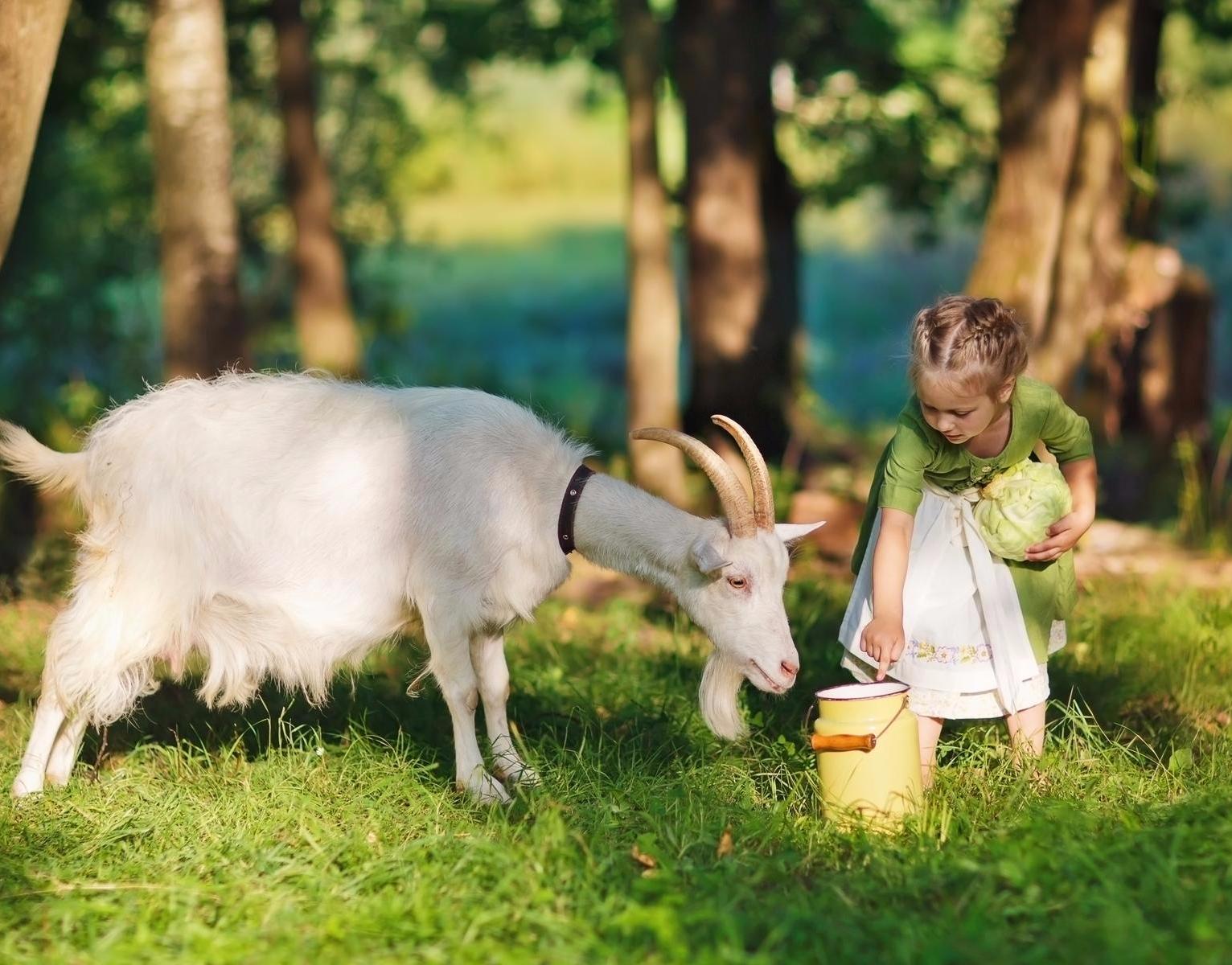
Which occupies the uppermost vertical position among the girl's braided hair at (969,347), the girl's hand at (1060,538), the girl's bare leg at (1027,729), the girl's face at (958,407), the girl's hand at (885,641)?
the girl's braided hair at (969,347)

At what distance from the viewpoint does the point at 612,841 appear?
389 centimetres

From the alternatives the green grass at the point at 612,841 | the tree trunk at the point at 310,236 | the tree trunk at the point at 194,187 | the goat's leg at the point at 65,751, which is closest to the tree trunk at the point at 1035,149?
the green grass at the point at 612,841

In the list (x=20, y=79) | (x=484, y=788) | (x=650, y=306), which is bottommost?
(x=484, y=788)

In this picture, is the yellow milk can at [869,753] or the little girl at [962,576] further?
the little girl at [962,576]

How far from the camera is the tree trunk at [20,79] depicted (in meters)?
4.74

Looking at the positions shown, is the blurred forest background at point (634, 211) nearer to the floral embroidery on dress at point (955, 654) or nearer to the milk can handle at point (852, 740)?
the floral embroidery on dress at point (955, 654)

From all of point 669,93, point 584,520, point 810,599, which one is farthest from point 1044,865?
point 669,93

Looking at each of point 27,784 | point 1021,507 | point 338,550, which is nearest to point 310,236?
point 338,550

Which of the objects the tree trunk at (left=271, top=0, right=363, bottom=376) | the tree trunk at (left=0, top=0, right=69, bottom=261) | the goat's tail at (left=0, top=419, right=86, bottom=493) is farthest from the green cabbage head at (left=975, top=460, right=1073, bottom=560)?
the tree trunk at (left=271, top=0, right=363, bottom=376)

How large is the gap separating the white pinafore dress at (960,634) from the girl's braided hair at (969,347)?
19.6 inches

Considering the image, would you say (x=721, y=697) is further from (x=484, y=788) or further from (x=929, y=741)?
(x=484, y=788)

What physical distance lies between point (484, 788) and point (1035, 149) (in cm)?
472

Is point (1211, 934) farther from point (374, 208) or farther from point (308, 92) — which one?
point (374, 208)

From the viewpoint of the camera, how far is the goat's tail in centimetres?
466
